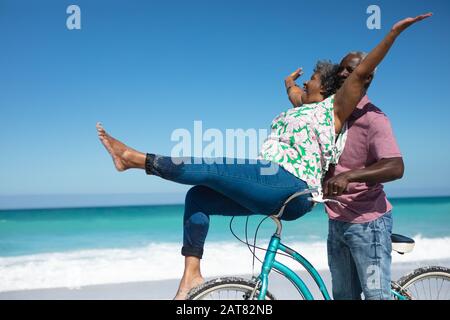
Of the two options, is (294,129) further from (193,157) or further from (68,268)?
(68,268)

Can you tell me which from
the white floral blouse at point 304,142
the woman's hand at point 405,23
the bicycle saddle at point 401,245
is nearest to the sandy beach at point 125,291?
the bicycle saddle at point 401,245

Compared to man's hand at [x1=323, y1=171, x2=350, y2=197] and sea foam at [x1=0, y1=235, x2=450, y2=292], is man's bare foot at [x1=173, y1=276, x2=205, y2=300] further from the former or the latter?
sea foam at [x1=0, y1=235, x2=450, y2=292]

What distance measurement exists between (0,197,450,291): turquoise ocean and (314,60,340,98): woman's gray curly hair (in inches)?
265

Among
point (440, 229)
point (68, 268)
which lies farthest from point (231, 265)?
point (440, 229)

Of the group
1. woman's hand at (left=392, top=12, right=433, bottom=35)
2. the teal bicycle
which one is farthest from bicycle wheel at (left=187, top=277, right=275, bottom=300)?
woman's hand at (left=392, top=12, right=433, bottom=35)

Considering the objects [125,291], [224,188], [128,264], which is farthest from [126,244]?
[224,188]

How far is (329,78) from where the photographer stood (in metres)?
Result: 2.43

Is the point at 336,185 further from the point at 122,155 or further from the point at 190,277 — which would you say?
the point at 122,155

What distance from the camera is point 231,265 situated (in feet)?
33.6

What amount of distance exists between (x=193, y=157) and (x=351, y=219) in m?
0.97

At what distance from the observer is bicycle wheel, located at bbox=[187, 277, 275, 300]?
2062 mm

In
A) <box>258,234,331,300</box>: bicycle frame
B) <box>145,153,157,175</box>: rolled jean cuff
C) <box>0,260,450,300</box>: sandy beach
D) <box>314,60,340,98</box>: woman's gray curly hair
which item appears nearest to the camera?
<box>145,153,157,175</box>: rolled jean cuff

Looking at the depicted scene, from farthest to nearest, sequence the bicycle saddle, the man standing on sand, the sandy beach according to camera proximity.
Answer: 1. the sandy beach
2. the bicycle saddle
3. the man standing on sand

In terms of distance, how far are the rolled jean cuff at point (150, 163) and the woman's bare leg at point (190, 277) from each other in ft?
1.50
